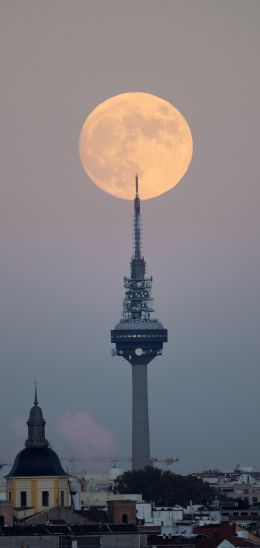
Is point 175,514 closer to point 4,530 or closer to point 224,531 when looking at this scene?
point 224,531

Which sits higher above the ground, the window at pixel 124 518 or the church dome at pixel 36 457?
the church dome at pixel 36 457

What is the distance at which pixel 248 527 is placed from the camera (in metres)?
166

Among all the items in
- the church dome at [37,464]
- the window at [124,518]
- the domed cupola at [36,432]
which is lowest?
the window at [124,518]

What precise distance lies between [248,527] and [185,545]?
144 feet

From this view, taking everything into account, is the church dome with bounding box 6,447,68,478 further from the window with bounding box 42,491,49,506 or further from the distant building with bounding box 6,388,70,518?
the window with bounding box 42,491,49,506

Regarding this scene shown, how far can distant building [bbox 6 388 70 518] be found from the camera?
523ft

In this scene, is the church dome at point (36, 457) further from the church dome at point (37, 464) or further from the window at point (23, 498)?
the window at point (23, 498)

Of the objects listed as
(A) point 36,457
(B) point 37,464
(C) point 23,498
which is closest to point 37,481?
(C) point 23,498

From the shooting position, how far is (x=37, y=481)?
16150 centimetres

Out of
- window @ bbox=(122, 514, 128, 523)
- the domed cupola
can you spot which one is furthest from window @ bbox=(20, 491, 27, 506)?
window @ bbox=(122, 514, 128, 523)

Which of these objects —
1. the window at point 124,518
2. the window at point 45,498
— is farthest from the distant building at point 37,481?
the window at point 124,518

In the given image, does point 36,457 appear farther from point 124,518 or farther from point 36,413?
point 124,518

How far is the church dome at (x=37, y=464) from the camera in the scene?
162 metres

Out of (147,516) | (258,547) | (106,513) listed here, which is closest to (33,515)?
(106,513)
